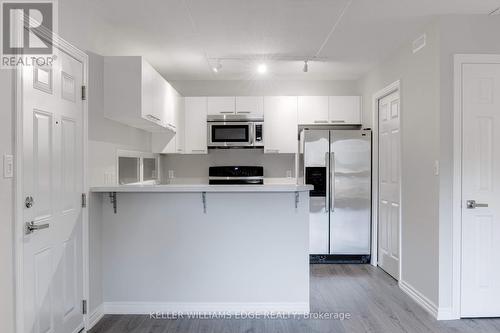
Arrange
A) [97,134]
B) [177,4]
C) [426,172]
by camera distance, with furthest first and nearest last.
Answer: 1. [426,172]
2. [97,134]
3. [177,4]

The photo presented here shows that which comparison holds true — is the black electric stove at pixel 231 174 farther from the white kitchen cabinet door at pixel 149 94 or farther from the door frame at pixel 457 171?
the door frame at pixel 457 171

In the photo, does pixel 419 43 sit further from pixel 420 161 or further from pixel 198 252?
pixel 198 252

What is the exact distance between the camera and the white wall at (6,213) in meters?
1.71

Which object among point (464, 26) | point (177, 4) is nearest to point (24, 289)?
point (177, 4)

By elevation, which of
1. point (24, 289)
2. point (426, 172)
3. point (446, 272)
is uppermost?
point (426, 172)

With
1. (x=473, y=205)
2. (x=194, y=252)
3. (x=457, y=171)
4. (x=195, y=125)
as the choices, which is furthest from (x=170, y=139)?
(x=473, y=205)

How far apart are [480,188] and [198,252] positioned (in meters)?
2.48

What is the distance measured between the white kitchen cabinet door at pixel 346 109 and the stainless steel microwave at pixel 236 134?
107cm

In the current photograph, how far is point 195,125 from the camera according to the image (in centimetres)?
474

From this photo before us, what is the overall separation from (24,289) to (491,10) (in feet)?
12.9

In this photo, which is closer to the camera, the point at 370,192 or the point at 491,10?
the point at 491,10

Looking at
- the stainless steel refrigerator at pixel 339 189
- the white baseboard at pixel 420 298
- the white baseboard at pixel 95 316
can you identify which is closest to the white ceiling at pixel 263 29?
the stainless steel refrigerator at pixel 339 189

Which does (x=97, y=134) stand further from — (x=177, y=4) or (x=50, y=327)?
(x=50, y=327)

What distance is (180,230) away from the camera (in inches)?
111
